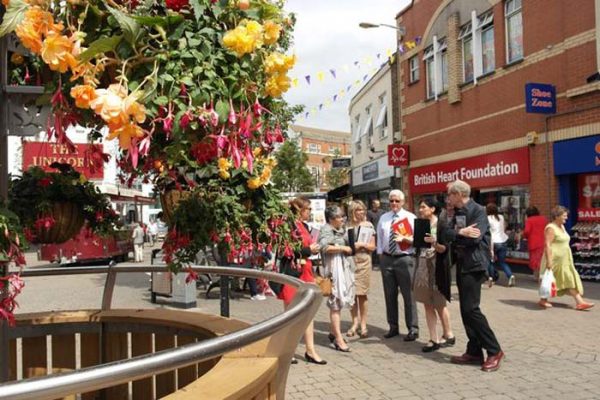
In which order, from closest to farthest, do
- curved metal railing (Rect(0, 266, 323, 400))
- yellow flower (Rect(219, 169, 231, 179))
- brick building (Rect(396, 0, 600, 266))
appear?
curved metal railing (Rect(0, 266, 323, 400)) → yellow flower (Rect(219, 169, 231, 179)) → brick building (Rect(396, 0, 600, 266))

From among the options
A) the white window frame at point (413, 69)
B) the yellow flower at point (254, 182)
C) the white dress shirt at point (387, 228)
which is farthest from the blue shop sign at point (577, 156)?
the yellow flower at point (254, 182)

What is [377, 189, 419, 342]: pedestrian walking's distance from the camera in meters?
6.71

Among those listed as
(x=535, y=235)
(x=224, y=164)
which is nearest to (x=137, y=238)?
(x=535, y=235)

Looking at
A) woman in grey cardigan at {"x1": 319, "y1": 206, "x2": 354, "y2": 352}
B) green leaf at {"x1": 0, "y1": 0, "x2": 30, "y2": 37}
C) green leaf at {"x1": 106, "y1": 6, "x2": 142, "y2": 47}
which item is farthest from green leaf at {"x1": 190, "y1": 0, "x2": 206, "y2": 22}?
woman in grey cardigan at {"x1": 319, "y1": 206, "x2": 354, "y2": 352}

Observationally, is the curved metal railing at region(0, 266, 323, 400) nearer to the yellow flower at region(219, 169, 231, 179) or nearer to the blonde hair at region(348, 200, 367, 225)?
the yellow flower at region(219, 169, 231, 179)

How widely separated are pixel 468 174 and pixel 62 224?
43.7 feet

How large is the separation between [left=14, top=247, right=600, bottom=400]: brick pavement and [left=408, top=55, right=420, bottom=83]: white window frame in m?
10.6

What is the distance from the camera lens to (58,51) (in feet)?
5.18

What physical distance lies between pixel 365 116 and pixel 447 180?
1168 cm

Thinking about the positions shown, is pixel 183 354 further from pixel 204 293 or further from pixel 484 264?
pixel 204 293

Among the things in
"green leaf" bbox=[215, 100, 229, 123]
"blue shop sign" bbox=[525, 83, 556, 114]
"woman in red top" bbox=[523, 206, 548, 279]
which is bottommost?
"woman in red top" bbox=[523, 206, 548, 279]

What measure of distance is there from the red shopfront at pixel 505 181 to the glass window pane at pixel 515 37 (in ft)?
7.60

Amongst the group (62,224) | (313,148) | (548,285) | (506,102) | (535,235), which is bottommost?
(548,285)

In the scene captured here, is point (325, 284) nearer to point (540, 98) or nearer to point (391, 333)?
point (391, 333)
